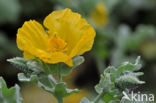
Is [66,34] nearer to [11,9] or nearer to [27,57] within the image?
[27,57]

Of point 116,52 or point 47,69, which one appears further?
point 116,52

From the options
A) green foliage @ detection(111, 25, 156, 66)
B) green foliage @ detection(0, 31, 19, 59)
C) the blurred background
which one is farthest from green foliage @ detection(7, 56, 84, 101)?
green foliage @ detection(0, 31, 19, 59)

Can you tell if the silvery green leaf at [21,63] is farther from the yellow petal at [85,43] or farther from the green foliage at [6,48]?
the green foliage at [6,48]

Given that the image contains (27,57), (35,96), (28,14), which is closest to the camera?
(27,57)

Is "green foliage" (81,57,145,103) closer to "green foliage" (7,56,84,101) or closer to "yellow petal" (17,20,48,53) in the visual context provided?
"green foliage" (7,56,84,101)

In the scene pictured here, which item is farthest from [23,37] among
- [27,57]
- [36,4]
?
[36,4]

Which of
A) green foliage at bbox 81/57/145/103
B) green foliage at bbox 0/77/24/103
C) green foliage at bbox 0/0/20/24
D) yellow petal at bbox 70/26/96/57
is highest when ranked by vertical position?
green foliage at bbox 0/0/20/24

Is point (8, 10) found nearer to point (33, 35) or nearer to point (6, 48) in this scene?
point (6, 48)
